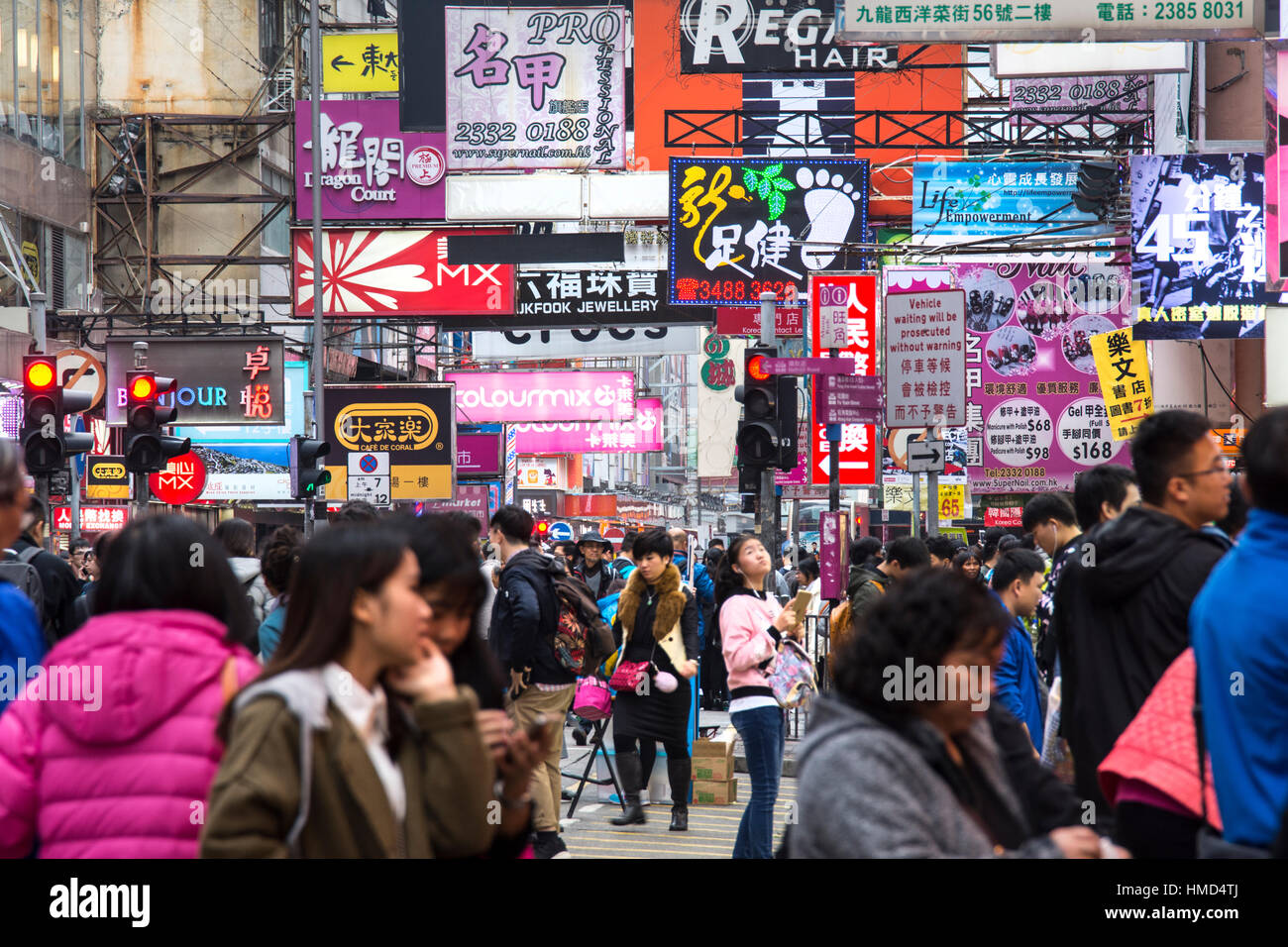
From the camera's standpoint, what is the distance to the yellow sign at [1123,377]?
16.5m

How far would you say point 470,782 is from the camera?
119 inches

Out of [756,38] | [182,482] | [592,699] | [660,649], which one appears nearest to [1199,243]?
[756,38]

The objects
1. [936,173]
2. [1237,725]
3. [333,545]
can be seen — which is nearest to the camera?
[333,545]

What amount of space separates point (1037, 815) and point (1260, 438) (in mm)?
973

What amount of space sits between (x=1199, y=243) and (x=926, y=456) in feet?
16.0

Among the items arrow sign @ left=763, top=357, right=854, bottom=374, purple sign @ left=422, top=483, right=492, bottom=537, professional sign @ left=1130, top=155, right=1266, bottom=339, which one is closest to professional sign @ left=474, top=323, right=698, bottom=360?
purple sign @ left=422, top=483, right=492, bottom=537

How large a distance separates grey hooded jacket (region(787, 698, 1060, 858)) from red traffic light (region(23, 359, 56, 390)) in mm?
9742

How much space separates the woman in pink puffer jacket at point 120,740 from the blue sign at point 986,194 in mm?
15874

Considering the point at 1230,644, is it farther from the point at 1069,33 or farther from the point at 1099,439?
the point at 1099,439

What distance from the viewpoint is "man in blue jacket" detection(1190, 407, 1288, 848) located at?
3.07 metres

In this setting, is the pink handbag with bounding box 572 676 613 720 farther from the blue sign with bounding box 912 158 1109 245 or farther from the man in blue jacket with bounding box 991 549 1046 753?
the blue sign with bounding box 912 158 1109 245

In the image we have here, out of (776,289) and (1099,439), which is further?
(1099,439)
